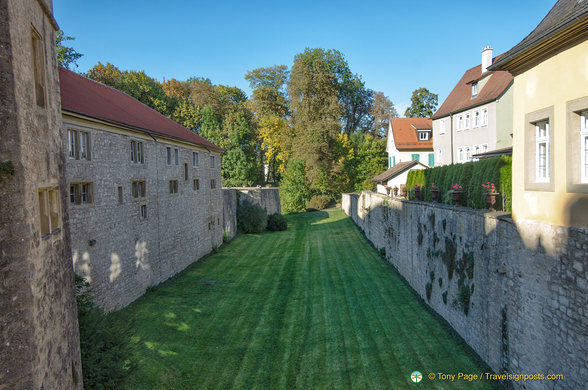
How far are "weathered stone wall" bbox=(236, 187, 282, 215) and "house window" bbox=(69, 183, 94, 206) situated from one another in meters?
21.3

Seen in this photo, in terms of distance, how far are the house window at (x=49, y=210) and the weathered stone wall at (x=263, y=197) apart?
2756cm

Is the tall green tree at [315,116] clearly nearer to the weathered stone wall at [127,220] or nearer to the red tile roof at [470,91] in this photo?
the red tile roof at [470,91]

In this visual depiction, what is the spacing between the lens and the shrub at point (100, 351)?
24.8 ft

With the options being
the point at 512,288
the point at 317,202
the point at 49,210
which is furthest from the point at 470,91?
the point at 49,210

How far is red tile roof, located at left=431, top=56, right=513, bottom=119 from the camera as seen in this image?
2592 cm

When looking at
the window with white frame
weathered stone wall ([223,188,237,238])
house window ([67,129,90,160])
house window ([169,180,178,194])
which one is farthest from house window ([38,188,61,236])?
weathered stone wall ([223,188,237,238])

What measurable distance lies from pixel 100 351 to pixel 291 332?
602 cm

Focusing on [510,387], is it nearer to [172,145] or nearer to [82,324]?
[82,324]

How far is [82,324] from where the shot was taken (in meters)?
8.02

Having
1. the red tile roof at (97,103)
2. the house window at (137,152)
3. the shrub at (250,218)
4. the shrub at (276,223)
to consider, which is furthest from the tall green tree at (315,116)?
the house window at (137,152)

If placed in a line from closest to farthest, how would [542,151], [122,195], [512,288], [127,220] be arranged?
1. [542,151]
2. [512,288]
3. [122,195]
4. [127,220]

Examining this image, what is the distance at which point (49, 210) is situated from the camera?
19.5 feet

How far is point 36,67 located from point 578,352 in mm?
9276

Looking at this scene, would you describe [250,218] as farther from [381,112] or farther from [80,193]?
[381,112]
